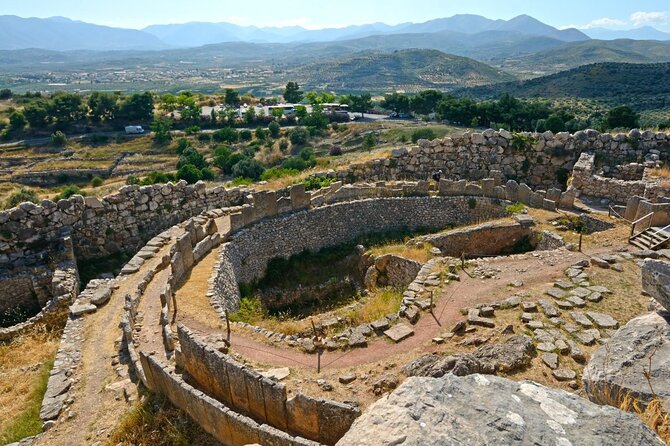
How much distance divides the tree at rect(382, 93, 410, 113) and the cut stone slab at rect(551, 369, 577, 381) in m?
85.3

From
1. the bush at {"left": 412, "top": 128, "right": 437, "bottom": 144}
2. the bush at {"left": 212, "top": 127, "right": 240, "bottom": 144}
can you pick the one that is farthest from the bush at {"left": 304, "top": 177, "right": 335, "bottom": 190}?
the bush at {"left": 212, "top": 127, "right": 240, "bottom": 144}

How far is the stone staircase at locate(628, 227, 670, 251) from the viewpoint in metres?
15.0

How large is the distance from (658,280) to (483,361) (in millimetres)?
3749

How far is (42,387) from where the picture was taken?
1207 cm

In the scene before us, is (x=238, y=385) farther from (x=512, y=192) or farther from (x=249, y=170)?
(x=249, y=170)

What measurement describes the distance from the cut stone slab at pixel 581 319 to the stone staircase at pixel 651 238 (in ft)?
16.9

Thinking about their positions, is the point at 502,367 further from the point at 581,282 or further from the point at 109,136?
the point at 109,136

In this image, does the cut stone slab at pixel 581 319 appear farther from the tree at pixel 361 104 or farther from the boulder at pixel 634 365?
the tree at pixel 361 104

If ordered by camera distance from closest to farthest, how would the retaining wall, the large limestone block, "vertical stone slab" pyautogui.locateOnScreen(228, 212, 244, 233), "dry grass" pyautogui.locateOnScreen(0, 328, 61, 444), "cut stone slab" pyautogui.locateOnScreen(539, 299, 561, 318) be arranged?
the large limestone block < the retaining wall < "dry grass" pyautogui.locateOnScreen(0, 328, 61, 444) < "cut stone slab" pyautogui.locateOnScreen(539, 299, 561, 318) < "vertical stone slab" pyautogui.locateOnScreen(228, 212, 244, 233)

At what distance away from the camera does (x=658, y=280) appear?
7.16 metres

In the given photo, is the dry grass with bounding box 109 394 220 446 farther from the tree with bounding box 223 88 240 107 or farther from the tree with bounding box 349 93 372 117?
the tree with bounding box 223 88 240 107

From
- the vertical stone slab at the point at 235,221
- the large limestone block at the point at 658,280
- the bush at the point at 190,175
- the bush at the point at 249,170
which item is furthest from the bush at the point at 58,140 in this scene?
the large limestone block at the point at 658,280

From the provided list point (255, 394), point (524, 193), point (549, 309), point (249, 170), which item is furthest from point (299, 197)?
point (249, 170)

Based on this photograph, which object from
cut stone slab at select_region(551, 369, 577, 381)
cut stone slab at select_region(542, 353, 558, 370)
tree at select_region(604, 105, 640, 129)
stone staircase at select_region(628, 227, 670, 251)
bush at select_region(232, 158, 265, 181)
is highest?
tree at select_region(604, 105, 640, 129)
